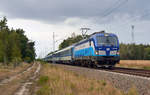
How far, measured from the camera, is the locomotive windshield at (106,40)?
82.9 ft

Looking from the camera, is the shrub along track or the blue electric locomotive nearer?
the shrub along track

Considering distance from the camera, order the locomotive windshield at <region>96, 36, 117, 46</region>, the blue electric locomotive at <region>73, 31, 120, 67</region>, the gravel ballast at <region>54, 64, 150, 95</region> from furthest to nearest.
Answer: the locomotive windshield at <region>96, 36, 117, 46</region> → the blue electric locomotive at <region>73, 31, 120, 67</region> → the gravel ballast at <region>54, 64, 150, 95</region>

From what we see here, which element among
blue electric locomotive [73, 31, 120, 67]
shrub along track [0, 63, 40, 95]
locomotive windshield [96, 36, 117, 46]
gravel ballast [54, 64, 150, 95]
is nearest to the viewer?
gravel ballast [54, 64, 150, 95]

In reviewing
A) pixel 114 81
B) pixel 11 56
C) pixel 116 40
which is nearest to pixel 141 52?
pixel 11 56

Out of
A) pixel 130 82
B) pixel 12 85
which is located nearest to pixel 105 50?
pixel 12 85

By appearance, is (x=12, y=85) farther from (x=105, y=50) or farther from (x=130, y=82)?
(x=105, y=50)

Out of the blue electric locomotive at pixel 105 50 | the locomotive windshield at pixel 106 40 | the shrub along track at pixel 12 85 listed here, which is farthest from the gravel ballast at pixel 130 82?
the locomotive windshield at pixel 106 40

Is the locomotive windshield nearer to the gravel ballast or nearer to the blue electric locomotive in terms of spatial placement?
the blue electric locomotive

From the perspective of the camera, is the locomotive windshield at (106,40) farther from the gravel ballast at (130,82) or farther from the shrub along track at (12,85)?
the gravel ballast at (130,82)

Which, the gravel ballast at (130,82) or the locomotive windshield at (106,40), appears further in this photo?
the locomotive windshield at (106,40)

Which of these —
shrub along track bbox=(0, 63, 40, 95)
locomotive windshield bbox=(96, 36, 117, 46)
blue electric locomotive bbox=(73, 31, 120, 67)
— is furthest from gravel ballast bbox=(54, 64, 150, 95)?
locomotive windshield bbox=(96, 36, 117, 46)

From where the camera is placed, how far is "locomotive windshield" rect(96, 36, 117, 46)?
82.9ft

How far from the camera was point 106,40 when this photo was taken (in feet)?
84.1

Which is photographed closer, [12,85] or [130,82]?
[130,82]
